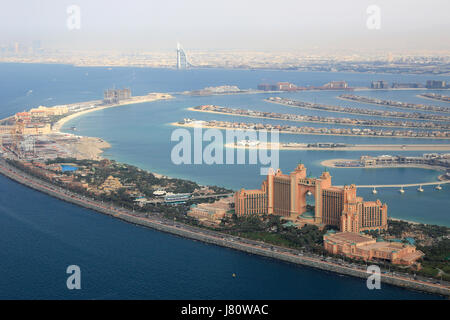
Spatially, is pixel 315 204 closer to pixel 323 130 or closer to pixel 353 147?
pixel 353 147

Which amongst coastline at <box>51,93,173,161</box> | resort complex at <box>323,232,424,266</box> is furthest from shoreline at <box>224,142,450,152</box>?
resort complex at <box>323,232,424,266</box>

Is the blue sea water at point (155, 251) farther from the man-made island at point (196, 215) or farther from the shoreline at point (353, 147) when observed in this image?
the shoreline at point (353, 147)

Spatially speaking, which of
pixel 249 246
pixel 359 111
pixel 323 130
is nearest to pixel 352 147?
pixel 323 130

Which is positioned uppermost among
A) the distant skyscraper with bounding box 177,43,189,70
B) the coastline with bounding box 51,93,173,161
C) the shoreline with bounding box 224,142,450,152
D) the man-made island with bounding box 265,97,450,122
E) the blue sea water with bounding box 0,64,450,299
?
the distant skyscraper with bounding box 177,43,189,70

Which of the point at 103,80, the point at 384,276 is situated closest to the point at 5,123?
the point at 384,276

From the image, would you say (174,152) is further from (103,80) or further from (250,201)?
(103,80)

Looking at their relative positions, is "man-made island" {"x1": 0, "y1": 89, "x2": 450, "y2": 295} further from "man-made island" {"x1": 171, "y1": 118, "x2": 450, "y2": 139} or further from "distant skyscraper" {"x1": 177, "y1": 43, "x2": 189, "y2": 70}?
"distant skyscraper" {"x1": 177, "y1": 43, "x2": 189, "y2": 70}

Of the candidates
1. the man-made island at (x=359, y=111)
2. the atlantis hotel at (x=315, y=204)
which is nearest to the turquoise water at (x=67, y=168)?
the atlantis hotel at (x=315, y=204)
